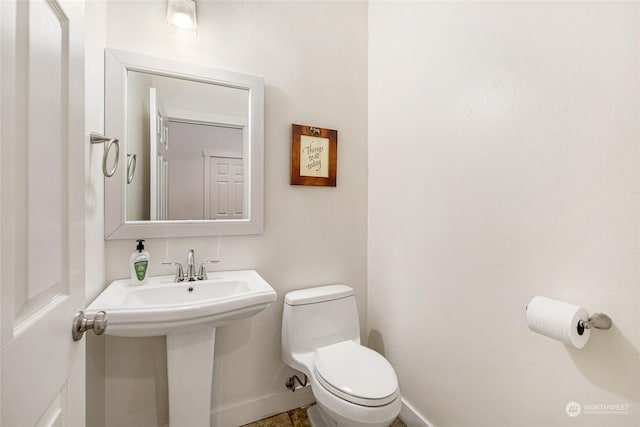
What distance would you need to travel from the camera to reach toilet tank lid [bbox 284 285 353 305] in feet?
5.03

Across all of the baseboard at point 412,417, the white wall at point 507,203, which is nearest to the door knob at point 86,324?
the white wall at point 507,203

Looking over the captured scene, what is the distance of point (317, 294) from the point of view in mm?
1587

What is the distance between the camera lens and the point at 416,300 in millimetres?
1502

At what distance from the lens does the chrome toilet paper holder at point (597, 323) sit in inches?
31.9

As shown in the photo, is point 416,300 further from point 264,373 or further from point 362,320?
point 264,373

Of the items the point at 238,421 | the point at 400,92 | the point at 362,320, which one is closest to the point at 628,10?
the point at 400,92

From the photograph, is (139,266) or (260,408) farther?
(260,408)

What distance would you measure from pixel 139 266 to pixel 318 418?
1221 millimetres

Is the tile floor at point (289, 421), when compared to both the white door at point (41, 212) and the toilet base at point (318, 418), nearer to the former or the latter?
the toilet base at point (318, 418)

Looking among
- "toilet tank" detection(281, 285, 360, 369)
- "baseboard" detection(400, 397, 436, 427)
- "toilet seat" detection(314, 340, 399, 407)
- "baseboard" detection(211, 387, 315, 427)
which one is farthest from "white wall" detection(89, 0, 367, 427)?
"baseboard" detection(400, 397, 436, 427)

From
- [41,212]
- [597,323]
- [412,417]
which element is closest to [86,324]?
[41,212]

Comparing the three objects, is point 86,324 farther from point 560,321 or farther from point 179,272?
point 560,321

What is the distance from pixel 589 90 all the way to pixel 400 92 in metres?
0.89

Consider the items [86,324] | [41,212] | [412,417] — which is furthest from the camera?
[412,417]
